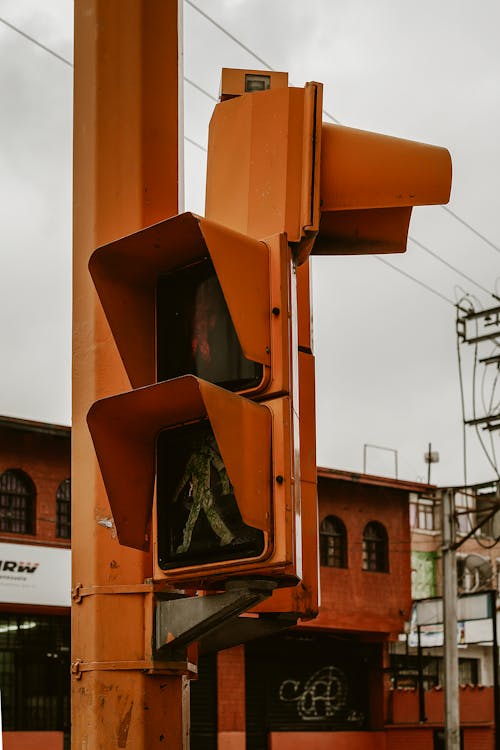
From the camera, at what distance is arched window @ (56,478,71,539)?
1096 inches

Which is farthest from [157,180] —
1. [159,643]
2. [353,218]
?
[159,643]

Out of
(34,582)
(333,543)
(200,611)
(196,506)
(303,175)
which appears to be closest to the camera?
(196,506)

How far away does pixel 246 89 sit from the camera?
389cm

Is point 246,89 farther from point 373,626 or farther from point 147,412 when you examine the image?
point 373,626

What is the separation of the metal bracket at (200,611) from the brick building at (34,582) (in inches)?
915

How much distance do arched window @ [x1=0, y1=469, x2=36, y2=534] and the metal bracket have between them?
2398cm

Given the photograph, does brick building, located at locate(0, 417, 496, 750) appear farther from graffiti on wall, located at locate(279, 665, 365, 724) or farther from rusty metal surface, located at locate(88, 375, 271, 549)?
rusty metal surface, located at locate(88, 375, 271, 549)

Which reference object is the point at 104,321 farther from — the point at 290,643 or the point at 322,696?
the point at 322,696

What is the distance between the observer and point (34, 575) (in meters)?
26.7

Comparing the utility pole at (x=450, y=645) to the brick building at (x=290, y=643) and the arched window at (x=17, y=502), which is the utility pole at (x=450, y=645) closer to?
the brick building at (x=290, y=643)

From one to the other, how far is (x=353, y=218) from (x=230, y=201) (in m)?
0.47

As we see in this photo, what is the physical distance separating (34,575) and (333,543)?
10.2 m

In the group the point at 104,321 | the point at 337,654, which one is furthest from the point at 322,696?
the point at 104,321

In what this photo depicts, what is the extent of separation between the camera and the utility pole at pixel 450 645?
87.6ft
